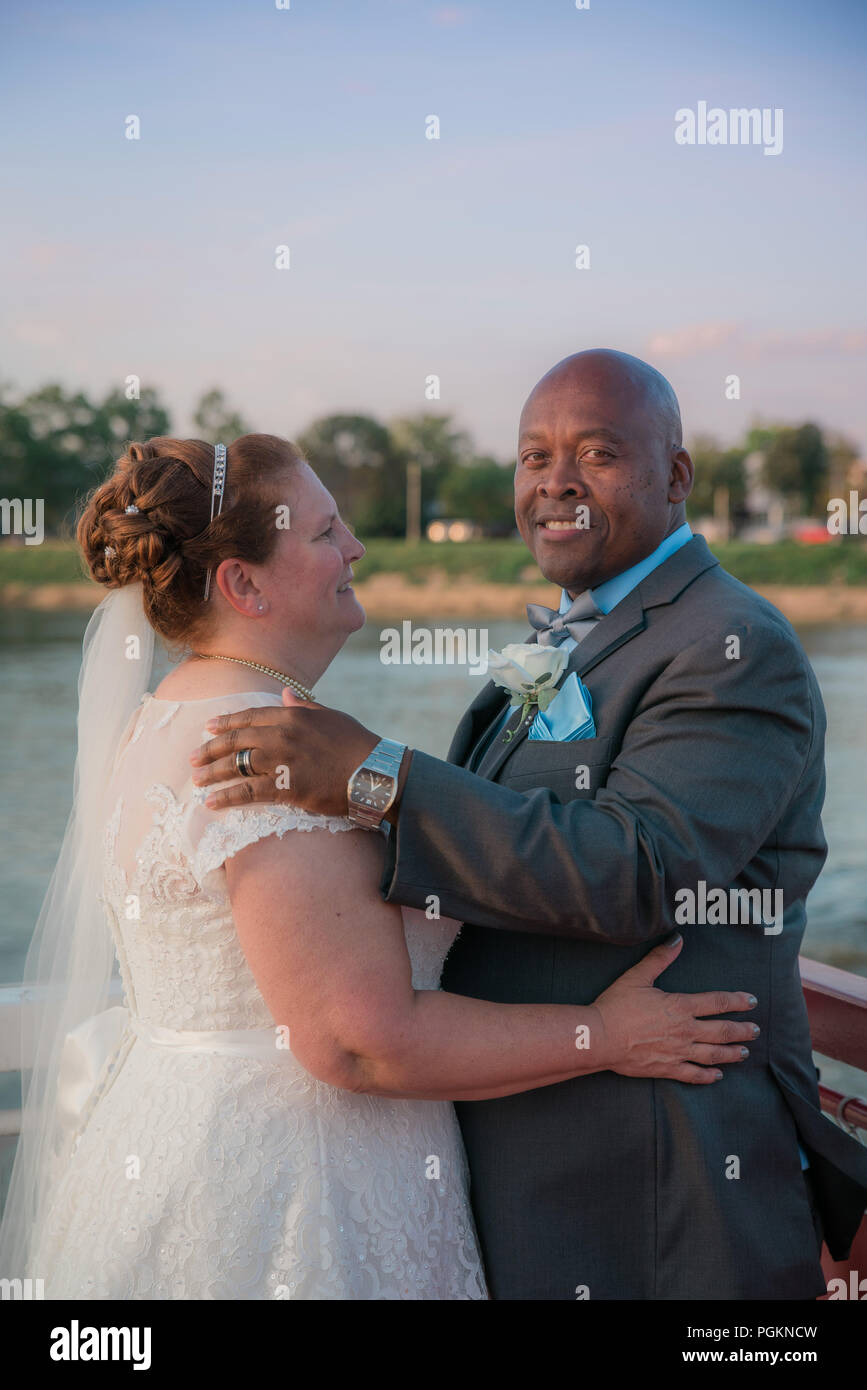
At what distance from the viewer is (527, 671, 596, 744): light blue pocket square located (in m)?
2.09

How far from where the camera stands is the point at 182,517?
2092 millimetres

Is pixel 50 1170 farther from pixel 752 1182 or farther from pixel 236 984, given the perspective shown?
pixel 752 1182

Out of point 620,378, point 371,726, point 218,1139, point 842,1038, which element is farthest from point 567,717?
point 371,726

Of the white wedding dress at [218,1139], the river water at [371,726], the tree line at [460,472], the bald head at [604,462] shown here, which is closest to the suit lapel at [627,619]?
the bald head at [604,462]

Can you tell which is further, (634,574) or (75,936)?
(75,936)

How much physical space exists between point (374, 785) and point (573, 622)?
2.34 ft

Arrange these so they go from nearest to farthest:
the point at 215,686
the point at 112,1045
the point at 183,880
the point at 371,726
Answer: the point at 183,880, the point at 215,686, the point at 112,1045, the point at 371,726

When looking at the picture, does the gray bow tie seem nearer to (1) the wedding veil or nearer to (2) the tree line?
(1) the wedding veil

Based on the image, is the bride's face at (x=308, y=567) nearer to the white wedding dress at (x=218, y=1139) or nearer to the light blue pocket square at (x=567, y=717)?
the white wedding dress at (x=218, y=1139)

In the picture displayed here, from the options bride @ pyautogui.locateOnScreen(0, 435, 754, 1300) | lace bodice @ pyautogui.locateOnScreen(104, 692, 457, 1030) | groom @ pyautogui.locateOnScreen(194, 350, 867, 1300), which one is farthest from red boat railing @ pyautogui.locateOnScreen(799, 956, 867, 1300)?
lace bodice @ pyautogui.locateOnScreen(104, 692, 457, 1030)

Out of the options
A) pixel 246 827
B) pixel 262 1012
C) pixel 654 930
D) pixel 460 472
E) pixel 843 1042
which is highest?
pixel 460 472

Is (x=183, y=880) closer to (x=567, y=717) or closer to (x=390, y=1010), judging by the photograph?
(x=390, y=1010)

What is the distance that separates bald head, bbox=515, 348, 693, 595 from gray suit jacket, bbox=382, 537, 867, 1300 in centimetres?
19

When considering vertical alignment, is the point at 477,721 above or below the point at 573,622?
below
